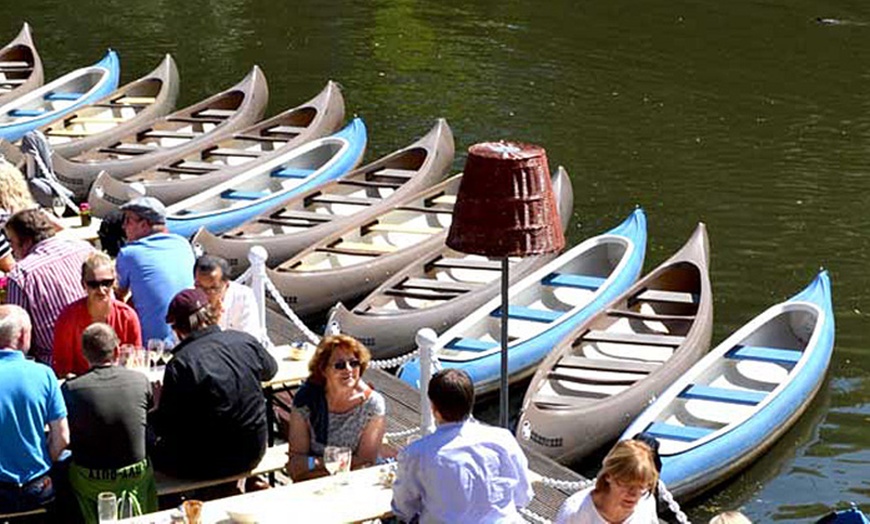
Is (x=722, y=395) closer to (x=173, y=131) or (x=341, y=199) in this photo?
(x=341, y=199)

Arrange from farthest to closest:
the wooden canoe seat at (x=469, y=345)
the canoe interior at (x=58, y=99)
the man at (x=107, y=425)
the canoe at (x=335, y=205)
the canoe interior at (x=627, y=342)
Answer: the canoe interior at (x=58, y=99) < the canoe at (x=335, y=205) < the wooden canoe seat at (x=469, y=345) < the canoe interior at (x=627, y=342) < the man at (x=107, y=425)

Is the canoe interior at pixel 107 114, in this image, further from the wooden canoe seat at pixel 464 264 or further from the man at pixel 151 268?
the man at pixel 151 268

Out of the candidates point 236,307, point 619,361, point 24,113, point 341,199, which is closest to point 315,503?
point 236,307

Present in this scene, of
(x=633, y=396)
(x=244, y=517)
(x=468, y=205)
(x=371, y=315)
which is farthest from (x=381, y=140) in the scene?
(x=244, y=517)

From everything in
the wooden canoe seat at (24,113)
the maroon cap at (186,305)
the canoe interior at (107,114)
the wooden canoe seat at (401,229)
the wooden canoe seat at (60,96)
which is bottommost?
the wooden canoe seat at (24,113)

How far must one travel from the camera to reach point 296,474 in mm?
9688

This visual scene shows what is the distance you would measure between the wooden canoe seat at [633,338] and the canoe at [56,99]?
34.2 feet

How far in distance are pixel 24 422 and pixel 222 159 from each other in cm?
1163

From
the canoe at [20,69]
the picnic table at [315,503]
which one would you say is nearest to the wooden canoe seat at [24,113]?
the canoe at [20,69]

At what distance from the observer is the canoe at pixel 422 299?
48.7ft

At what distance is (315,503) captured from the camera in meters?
8.90

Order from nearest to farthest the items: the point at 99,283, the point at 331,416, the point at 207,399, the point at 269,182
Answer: the point at 207,399
the point at 331,416
the point at 99,283
the point at 269,182

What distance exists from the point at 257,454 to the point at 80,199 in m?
10.6

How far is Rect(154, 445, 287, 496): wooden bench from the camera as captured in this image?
9.68 meters
